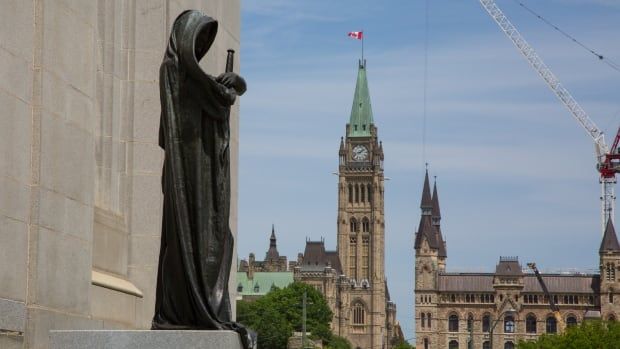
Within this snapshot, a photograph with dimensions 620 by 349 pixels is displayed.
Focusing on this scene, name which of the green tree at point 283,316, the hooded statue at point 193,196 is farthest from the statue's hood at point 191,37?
the green tree at point 283,316

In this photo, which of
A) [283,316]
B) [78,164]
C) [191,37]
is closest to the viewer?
[191,37]

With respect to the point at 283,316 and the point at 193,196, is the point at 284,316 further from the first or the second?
the point at 193,196

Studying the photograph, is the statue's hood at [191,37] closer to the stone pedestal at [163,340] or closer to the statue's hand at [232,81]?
the statue's hand at [232,81]

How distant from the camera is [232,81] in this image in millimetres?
9453

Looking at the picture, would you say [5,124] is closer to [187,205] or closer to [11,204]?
[11,204]

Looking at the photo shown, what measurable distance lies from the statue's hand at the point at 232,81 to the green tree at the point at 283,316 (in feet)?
464

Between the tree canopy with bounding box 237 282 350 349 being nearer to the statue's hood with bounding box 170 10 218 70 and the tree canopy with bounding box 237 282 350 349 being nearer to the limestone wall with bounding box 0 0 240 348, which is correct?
the limestone wall with bounding box 0 0 240 348

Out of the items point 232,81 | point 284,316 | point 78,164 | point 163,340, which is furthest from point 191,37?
point 284,316

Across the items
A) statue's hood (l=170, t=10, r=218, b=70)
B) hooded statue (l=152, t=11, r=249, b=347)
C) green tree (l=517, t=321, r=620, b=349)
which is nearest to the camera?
hooded statue (l=152, t=11, r=249, b=347)

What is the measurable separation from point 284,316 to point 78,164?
163 m

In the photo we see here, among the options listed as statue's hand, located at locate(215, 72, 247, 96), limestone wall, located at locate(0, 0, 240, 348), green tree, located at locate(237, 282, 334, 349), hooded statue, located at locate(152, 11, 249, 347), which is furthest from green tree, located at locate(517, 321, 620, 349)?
hooded statue, located at locate(152, 11, 249, 347)

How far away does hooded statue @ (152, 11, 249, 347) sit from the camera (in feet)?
29.7

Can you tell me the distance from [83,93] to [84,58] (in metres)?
0.30

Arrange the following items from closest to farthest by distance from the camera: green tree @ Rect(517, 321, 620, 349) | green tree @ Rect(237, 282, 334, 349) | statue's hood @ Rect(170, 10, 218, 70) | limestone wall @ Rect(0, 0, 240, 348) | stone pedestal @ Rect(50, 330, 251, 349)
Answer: stone pedestal @ Rect(50, 330, 251, 349), statue's hood @ Rect(170, 10, 218, 70), limestone wall @ Rect(0, 0, 240, 348), green tree @ Rect(517, 321, 620, 349), green tree @ Rect(237, 282, 334, 349)
